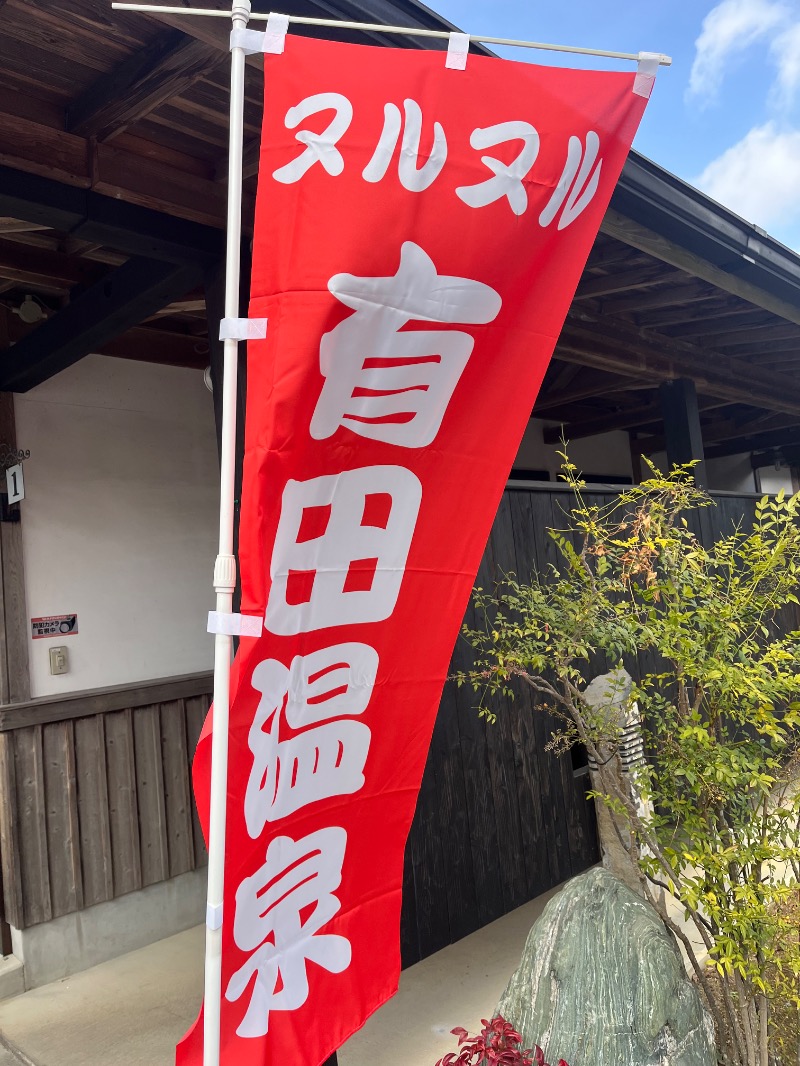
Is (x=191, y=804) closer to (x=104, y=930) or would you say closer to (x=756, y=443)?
(x=104, y=930)

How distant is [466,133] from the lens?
73.3 inches

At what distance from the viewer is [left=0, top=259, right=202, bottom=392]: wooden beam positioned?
330 cm

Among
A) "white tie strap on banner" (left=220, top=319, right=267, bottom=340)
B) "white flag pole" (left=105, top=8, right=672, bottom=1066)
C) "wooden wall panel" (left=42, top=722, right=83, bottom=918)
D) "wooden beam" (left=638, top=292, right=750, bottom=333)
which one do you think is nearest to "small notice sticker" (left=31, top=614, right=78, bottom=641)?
"wooden wall panel" (left=42, top=722, right=83, bottom=918)

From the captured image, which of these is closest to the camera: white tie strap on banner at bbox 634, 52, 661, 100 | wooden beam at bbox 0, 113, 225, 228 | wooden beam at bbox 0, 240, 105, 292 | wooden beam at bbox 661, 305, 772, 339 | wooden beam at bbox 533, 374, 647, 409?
white tie strap on banner at bbox 634, 52, 661, 100

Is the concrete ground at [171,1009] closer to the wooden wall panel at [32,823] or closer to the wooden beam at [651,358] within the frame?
the wooden wall panel at [32,823]

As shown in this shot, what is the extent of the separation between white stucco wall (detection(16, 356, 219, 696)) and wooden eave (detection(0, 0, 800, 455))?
261 mm

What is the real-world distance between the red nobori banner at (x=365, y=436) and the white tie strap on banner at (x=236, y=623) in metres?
0.02

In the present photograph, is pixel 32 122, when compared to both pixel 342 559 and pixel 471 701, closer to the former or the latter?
pixel 342 559

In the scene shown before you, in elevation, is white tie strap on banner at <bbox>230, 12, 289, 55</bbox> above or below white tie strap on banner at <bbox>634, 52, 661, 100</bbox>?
below

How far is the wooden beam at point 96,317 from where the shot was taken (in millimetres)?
3303

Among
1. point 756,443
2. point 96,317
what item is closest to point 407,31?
point 96,317

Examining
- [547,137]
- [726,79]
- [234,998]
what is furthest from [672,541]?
[726,79]

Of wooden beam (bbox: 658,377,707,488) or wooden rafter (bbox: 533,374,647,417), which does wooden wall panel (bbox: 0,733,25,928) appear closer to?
wooden beam (bbox: 658,377,707,488)

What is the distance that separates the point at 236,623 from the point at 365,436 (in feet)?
1.68
